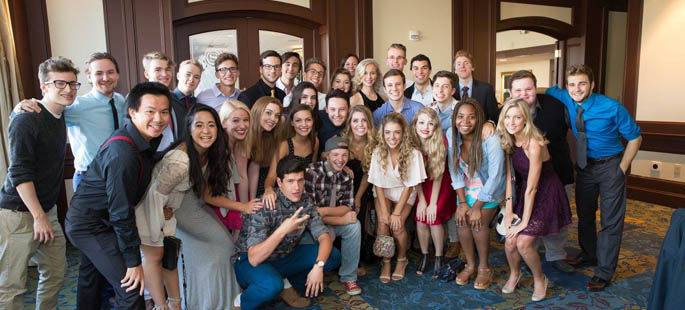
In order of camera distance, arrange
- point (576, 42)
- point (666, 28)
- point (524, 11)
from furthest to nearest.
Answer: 1. point (576, 42)
2. point (524, 11)
3. point (666, 28)

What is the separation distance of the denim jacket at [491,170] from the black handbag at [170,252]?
6.60 ft

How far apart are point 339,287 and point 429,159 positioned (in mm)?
1196

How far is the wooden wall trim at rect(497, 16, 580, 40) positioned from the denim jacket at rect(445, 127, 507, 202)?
3880mm

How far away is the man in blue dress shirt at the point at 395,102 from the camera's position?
12.0 feet

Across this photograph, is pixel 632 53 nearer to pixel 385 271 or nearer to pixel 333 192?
pixel 385 271

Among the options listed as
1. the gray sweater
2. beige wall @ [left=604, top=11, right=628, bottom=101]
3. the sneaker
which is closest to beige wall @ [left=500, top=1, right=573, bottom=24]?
beige wall @ [left=604, top=11, right=628, bottom=101]

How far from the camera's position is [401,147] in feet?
11.0

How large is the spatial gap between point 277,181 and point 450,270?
1.54m

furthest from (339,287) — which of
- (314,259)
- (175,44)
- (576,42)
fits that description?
(576,42)

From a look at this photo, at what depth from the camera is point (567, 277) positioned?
11.2 feet

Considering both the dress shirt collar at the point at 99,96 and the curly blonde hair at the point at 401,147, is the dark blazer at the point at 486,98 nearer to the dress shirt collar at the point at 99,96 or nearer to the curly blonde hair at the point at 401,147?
the curly blonde hair at the point at 401,147

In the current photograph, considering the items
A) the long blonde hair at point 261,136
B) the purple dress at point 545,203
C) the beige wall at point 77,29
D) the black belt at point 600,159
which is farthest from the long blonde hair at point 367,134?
the beige wall at point 77,29

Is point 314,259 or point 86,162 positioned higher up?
point 86,162

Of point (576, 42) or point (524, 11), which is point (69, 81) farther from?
point (576, 42)
